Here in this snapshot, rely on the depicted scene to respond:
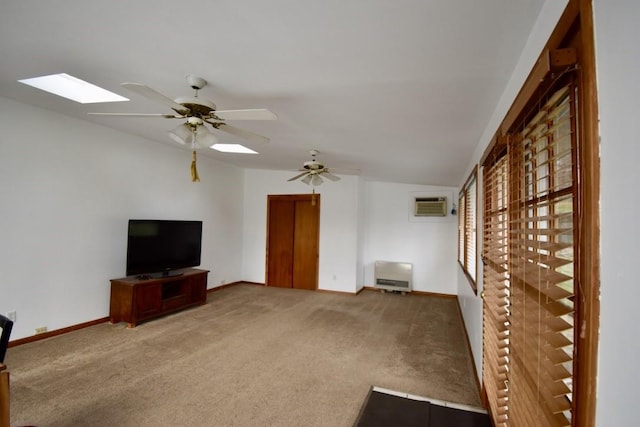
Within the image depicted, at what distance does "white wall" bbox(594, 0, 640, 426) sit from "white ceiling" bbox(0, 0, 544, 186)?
75cm

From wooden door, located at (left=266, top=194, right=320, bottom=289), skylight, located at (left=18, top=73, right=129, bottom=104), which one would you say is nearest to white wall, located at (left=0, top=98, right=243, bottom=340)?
skylight, located at (left=18, top=73, right=129, bottom=104)

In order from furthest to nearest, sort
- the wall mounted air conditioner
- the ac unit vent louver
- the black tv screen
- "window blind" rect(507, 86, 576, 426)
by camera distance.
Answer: the wall mounted air conditioner, the ac unit vent louver, the black tv screen, "window blind" rect(507, 86, 576, 426)

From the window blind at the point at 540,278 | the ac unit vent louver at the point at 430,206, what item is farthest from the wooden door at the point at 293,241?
the window blind at the point at 540,278

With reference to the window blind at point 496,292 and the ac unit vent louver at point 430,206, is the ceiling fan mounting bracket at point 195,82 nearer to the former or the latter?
the window blind at point 496,292

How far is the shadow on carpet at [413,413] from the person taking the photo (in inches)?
85.3

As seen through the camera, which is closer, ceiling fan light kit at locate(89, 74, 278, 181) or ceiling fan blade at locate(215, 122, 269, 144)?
ceiling fan light kit at locate(89, 74, 278, 181)

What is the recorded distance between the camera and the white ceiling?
1.42 meters

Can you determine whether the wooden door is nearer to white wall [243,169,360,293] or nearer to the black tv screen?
white wall [243,169,360,293]

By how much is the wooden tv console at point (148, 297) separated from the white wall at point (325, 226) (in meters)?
2.14

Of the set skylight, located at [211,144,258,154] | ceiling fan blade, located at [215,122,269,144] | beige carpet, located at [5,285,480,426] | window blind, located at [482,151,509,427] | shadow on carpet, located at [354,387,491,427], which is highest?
skylight, located at [211,144,258,154]

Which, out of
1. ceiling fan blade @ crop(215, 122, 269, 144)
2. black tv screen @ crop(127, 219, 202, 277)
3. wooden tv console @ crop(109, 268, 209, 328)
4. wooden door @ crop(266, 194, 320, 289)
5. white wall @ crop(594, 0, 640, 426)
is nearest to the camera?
white wall @ crop(594, 0, 640, 426)

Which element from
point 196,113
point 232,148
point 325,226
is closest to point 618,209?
point 196,113

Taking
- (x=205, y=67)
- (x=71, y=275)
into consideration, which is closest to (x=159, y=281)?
(x=71, y=275)

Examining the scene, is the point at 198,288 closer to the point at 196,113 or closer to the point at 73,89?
the point at 73,89
